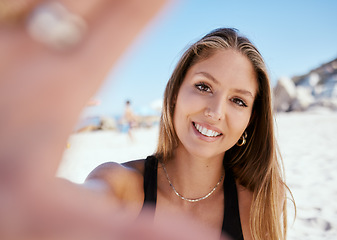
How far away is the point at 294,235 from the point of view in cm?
282

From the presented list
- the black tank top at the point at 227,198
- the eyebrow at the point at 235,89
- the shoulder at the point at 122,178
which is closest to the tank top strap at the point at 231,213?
the black tank top at the point at 227,198

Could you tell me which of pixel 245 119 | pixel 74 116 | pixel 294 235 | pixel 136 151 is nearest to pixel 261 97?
pixel 245 119

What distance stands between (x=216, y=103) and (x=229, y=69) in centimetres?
27

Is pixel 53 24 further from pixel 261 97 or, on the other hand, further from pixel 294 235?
pixel 294 235

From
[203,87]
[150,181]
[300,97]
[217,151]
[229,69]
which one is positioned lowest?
[300,97]

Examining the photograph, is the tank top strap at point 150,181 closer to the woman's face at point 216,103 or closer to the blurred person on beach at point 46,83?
the woman's face at point 216,103

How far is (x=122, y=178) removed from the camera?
1854 millimetres

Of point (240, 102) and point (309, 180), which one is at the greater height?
point (240, 102)

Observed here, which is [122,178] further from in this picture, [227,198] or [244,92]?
[244,92]

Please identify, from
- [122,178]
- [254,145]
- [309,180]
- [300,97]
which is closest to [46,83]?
[122,178]

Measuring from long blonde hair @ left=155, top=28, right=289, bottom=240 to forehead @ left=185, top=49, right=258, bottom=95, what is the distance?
6 centimetres

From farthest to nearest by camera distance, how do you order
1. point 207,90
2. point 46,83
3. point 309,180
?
point 309,180 → point 207,90 → point 46,83

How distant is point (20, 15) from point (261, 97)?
2.19 m

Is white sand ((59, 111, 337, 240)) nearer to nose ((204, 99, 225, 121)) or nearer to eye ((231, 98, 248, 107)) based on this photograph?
nose ((204, 99, 225, 121))
